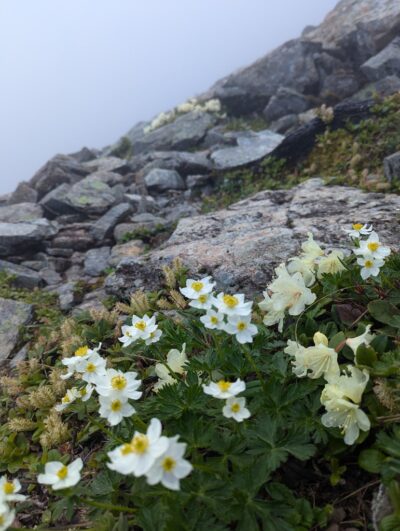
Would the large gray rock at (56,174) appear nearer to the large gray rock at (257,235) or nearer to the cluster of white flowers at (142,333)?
the large gray rock at (257,235)

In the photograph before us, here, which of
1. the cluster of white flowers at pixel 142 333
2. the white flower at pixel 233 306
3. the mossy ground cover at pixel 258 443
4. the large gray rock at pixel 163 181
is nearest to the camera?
the mossy ground cover at pixel 258 443

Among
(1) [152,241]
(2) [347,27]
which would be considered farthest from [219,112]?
(1) [152,241]

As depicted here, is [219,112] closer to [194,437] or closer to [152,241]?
[152,241]

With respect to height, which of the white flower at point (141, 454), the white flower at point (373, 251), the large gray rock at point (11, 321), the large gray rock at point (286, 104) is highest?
the white flower at point (141, 454)

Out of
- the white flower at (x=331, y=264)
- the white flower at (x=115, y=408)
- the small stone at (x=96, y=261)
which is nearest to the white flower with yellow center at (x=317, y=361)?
the white flower at (x=331, y=264)

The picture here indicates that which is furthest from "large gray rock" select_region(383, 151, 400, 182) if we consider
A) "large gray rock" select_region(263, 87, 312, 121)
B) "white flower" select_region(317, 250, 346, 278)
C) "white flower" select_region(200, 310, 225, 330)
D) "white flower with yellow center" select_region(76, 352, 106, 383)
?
"large gray rock" select_region(263, 87, 312, 121)

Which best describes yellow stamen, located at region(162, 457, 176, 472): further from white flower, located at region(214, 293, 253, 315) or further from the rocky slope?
the rocky slope
